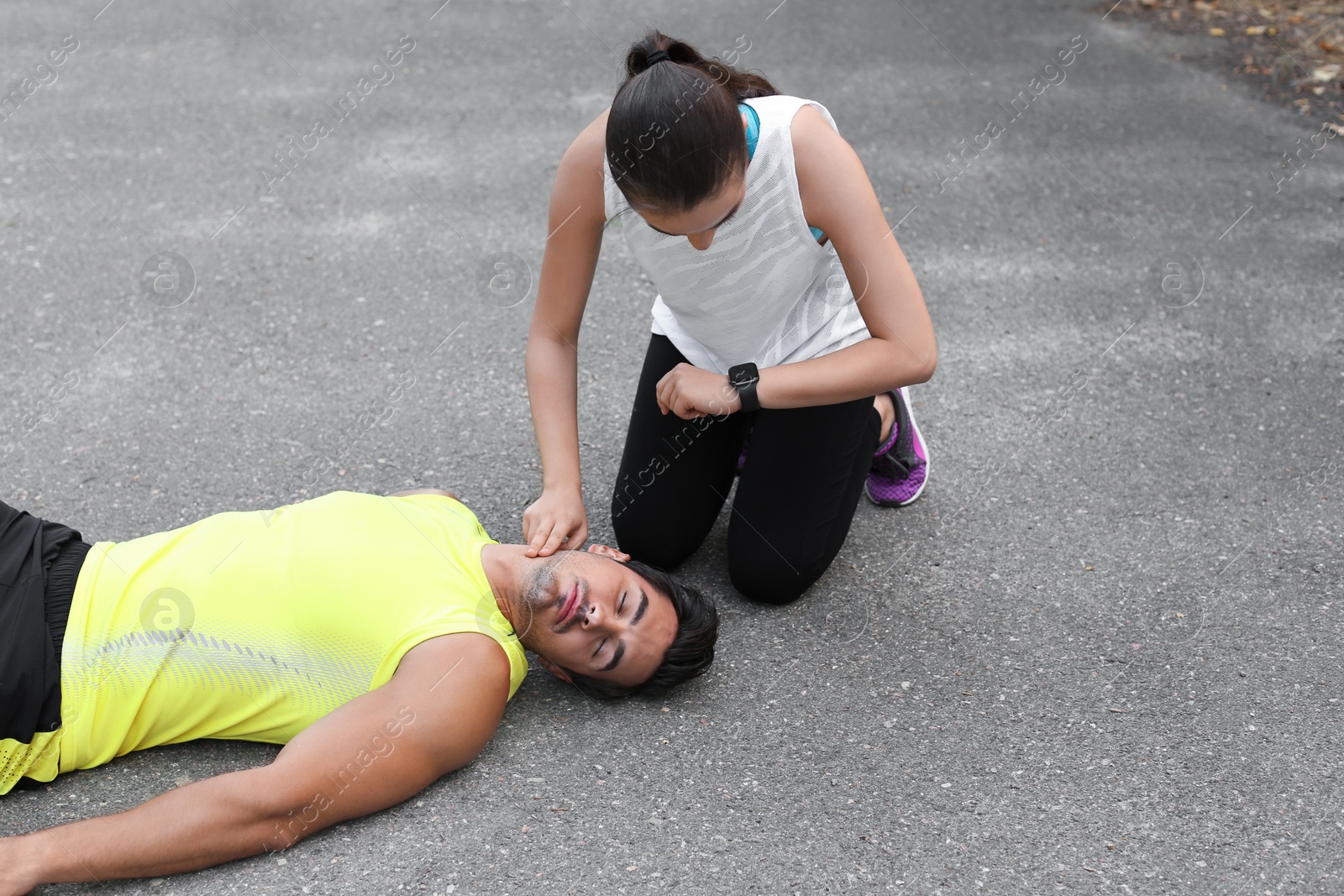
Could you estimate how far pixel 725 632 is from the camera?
2.68 m

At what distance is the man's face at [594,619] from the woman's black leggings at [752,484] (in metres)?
0.43

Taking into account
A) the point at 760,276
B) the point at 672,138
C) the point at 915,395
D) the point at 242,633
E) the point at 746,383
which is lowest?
the point at 915,395

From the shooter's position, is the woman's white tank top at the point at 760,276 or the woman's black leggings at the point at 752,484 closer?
the woman's white tank top at the point at 760,276

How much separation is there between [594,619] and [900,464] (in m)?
1.16

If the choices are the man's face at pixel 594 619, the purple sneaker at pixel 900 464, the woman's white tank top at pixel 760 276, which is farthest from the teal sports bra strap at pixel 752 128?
the purple sneaker at pixel 900 464

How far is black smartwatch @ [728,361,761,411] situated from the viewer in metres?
2.37

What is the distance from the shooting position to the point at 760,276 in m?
2.47

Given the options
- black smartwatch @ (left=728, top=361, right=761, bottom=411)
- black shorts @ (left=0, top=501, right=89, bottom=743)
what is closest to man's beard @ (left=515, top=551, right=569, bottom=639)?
black smartwatch @ (left=728, top=361, right=761, bottom=411)

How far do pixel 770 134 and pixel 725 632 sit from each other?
1157 millimetres

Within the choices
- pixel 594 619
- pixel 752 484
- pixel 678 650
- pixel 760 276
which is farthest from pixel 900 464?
pixel 594 619

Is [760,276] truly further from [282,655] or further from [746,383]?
[282,655]

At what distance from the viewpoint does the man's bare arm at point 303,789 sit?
1932 millimetres

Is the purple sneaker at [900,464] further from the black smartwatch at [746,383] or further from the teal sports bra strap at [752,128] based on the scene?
the teal sports bra strap at [752,128]

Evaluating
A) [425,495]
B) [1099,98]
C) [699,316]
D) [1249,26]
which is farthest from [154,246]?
[1249,26]
